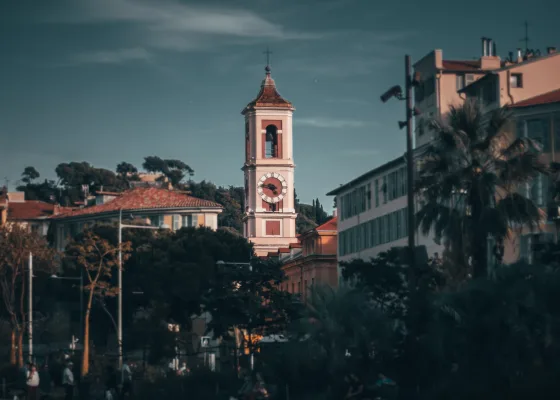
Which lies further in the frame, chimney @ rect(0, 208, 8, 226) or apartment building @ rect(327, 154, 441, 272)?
chimney @ rect(0, 208, 8, 226)

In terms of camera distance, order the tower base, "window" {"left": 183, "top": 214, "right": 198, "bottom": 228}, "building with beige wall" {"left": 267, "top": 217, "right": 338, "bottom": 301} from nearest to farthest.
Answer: "building with beige wall" {"left": 267, "top": 217, "right": 338, "bottom": 301} < "window" {"left": 183, "top": 214, "right": 198, "bottom": 228} < the tower base

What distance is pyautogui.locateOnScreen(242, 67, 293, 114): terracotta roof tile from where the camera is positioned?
147750 millimetres

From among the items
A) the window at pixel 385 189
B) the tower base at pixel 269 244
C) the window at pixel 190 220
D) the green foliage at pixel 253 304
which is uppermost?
the window at pixel 190 220

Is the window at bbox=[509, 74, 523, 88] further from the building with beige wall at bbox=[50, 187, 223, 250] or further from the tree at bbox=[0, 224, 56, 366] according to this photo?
the building with beige wall at bbox=[50, 187, 223, 250]

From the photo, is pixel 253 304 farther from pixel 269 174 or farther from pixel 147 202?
pixel 269 174

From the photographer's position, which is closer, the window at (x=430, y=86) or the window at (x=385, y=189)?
the window at (x=430, y=86)

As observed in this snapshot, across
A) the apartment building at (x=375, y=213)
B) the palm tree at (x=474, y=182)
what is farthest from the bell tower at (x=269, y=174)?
the palm tree at (x=474, y=182)

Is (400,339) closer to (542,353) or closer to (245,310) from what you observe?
(542,353)

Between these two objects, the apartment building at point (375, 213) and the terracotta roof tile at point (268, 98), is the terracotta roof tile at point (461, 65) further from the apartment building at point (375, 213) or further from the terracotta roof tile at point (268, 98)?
the terracotta roof tile at point (268, 98)

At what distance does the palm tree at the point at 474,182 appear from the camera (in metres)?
47.2

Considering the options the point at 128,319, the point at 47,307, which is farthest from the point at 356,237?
the point at 47,307

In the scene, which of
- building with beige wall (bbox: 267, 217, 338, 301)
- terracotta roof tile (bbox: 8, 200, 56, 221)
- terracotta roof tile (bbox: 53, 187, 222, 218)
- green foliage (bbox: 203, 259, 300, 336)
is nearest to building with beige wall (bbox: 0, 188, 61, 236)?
terracotta roof tile (bbox: 8, 200, 56, 221)

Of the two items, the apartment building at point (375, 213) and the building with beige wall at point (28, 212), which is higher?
the building with beige wall at point (28, 212)

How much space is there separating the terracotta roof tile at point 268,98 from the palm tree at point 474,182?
98345mm
